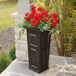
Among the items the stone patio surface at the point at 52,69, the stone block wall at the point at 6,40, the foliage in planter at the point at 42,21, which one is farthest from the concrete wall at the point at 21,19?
the stone block wall at the point at 6,40

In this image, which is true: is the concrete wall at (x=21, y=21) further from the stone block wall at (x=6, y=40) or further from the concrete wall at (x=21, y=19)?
the stone block wall at (x=6, y=40)

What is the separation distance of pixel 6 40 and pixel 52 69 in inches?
170

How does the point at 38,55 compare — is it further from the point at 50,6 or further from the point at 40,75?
the point at 50,6

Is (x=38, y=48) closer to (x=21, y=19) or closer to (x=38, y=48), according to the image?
(x=38, y=48)

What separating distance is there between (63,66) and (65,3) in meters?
1.54

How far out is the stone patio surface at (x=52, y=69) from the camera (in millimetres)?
3174

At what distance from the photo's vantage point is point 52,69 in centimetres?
336

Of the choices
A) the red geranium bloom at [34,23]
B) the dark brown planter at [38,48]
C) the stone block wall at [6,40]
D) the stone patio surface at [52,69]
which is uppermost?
the red geranium bloom at [34,23]

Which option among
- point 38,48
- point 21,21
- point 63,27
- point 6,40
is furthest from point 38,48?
point 6,40

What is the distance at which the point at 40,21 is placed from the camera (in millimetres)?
2875

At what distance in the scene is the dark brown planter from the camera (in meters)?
2.93

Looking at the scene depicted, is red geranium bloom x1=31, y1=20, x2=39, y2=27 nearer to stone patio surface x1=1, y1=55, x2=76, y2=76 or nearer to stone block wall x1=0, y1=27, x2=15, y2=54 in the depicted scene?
stone patio surface x1=1, y1=55, x2=76, y2=76

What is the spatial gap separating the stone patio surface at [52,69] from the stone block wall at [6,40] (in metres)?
2.75

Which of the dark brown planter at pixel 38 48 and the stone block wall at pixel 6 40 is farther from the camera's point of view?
the stone block wall at pixel 6 40
